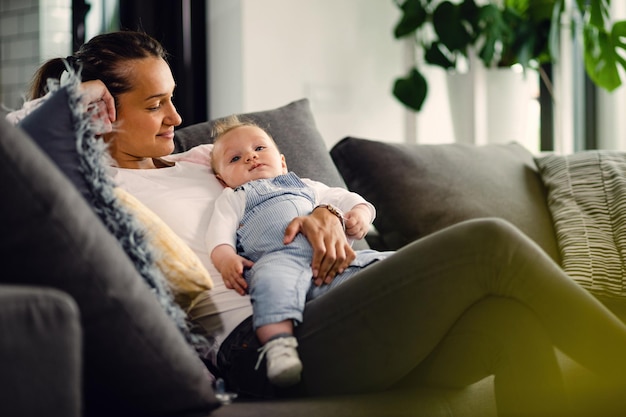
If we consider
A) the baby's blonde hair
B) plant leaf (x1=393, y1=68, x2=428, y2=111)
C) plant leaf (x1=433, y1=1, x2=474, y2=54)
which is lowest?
the baby's blonde hair

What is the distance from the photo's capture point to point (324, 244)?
4.58ft

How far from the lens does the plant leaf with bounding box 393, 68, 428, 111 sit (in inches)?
135

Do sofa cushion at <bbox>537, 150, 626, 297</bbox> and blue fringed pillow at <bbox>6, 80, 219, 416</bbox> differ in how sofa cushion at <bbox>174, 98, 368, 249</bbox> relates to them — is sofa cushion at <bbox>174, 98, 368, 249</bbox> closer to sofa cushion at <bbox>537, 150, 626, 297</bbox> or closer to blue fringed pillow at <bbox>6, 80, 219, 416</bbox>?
sofa cushion at <bbox>537, 150, 626, 297</bbox>

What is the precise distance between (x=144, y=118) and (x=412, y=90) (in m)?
1.99

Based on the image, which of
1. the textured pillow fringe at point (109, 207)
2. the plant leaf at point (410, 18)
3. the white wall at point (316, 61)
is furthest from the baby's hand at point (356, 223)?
the plant leaf at point (410, 18)

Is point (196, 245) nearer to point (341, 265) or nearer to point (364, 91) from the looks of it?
point (341, 265)

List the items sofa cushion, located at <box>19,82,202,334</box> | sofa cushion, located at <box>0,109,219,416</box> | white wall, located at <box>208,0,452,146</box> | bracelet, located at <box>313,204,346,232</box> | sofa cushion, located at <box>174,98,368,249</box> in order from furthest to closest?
white wall, located at <box>208,0,452,146</box> < sofa cushion, located at <box>174,98,368,249</box> < bracelet, located at <box>313,204,346,232</box> < sofa cushion, located at <box>19,82,202,334</box> < sofa cushion, located at <box>0,109,219,416</box>

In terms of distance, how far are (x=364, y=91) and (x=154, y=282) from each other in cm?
273

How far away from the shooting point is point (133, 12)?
3.30 metres

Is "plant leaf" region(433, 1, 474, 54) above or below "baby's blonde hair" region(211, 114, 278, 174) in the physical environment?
above

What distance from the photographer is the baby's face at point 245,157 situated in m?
1.60

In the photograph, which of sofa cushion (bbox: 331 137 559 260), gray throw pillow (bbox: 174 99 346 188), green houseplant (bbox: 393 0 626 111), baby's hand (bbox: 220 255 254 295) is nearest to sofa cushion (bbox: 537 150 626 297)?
sofa cushion (bbox: 331 137 559 260)

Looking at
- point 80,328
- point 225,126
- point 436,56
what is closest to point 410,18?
point 436,56

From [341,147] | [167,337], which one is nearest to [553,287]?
[167,337]
